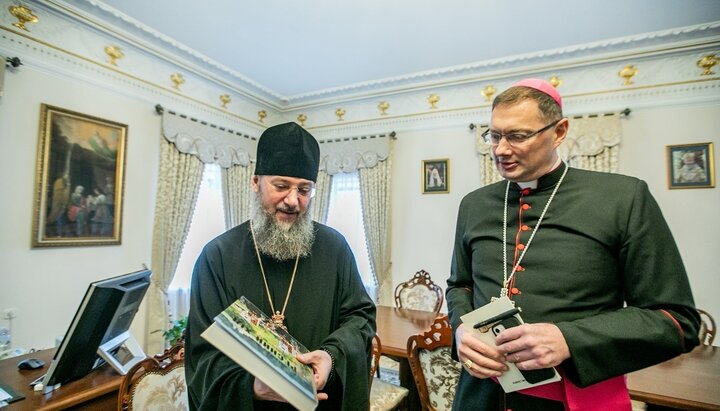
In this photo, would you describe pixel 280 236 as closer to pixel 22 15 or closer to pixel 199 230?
pixel 22 15

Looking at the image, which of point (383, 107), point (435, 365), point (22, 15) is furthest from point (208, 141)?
point (435, 365)

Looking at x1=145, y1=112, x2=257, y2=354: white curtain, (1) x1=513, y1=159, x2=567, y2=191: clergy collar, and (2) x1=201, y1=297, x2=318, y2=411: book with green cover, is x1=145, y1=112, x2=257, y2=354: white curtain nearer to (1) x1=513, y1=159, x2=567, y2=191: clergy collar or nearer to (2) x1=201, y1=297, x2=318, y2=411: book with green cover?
(2) x1=201, y1=297, x2=318, y2=411: book with green cover

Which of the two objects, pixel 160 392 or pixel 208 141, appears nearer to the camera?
pixel 160 392

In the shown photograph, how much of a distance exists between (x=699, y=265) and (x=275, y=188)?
442 cm

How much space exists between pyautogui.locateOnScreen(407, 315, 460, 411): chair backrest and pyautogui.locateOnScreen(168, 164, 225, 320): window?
10.7 ft

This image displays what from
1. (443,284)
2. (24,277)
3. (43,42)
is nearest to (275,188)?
(24,277)

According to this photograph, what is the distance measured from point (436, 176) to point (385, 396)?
3021 millimetres

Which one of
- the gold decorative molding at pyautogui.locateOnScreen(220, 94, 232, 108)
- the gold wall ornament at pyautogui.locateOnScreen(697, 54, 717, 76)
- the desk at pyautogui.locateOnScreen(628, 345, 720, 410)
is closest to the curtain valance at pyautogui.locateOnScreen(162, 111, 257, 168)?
the gold decorative molding at pyautogui.locateOnScreen(220, 94, 232, 108)

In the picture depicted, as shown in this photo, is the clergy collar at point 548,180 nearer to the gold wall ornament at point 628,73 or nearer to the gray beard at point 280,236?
the gray beard at point 280,236

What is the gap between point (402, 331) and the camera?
298 centimetres

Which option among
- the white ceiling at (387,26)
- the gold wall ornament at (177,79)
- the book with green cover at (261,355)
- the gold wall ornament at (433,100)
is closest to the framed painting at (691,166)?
the white ceiling at (387,26)

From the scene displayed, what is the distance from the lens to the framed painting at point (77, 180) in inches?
121

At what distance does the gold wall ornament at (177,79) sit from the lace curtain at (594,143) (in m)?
3.55

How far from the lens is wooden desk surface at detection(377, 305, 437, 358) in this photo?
8.37ft
